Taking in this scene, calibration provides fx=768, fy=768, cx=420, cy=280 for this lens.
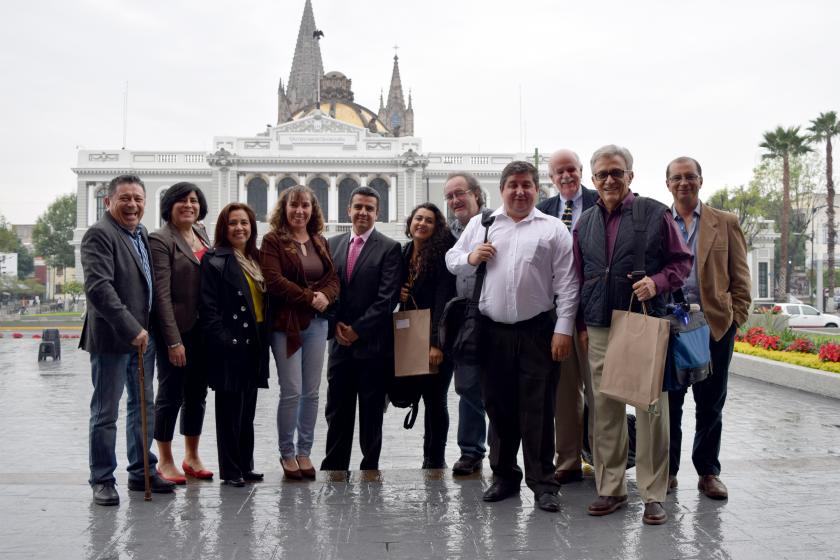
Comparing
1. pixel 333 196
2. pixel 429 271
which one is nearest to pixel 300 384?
pixel 429 271

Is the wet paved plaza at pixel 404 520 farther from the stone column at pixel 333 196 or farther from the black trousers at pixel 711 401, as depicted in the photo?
the stone column at pixel 333 196

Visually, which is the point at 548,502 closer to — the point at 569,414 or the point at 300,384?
the point at 569,414

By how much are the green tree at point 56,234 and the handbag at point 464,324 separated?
65.7 metres

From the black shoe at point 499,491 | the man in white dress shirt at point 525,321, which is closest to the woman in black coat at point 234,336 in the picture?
the man in white dress shirt at point 525,321

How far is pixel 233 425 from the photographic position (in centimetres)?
482

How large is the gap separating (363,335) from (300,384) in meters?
0.52

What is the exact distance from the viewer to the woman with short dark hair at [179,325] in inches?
189

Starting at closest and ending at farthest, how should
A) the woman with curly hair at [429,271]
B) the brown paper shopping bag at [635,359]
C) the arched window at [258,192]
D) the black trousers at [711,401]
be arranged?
the brown paper shopping bag at [635,359], the black trousers at [711,401], the woman with curly hair at [429,271], the arched window at [258,192]

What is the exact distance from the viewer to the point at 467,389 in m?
5.02

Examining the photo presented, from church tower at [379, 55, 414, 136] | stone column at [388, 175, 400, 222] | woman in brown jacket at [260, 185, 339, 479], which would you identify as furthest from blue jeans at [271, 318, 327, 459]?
church tower at [379, 55, 414, 136]

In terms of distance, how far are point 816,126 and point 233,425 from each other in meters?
34.8

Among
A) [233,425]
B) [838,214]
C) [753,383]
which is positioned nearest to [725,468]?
[233,425]

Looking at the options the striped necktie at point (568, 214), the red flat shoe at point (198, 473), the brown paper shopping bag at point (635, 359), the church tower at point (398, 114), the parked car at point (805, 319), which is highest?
the church tower at point (398, 114)

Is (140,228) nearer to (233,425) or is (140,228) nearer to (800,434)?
(233,425)
